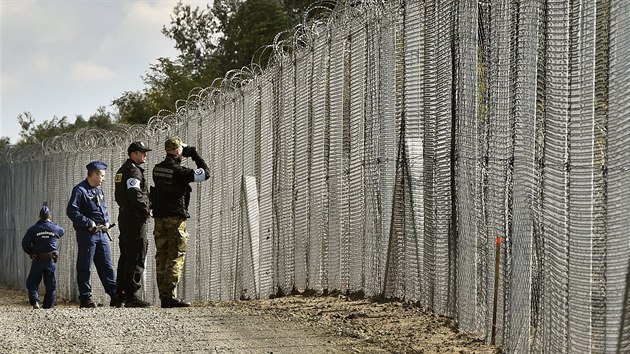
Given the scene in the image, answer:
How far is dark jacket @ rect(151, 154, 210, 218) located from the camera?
1195 cm

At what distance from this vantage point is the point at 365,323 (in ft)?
28.9

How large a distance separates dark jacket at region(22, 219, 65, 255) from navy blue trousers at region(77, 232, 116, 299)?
2287 mm

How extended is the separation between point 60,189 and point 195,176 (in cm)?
1121

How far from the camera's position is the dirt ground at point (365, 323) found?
25.8ft

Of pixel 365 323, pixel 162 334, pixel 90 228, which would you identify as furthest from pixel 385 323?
pixel 90 228

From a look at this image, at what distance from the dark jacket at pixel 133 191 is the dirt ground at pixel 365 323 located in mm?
1865

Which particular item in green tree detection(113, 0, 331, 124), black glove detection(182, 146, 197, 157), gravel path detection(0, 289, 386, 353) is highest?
green tree detection(113, 0, 331, 124)

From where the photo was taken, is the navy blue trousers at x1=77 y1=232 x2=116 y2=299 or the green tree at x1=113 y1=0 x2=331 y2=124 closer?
the navy blue trousers at x1=77 y1=232 x2=116 y2=299

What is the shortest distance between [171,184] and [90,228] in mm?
1917

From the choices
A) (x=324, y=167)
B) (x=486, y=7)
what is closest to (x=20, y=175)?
(x=324, y=167)

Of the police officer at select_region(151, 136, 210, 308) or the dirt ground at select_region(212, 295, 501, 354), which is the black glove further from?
the dirt ground at select_region(212, 295, 501, 354)

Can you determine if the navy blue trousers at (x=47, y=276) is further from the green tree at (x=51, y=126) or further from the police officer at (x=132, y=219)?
the green tree at (x=51, y=126)

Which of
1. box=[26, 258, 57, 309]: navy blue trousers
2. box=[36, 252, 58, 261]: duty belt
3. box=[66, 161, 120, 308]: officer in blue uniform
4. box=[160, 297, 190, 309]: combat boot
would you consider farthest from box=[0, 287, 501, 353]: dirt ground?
box=[36, 252, 58, 261]: duty belt

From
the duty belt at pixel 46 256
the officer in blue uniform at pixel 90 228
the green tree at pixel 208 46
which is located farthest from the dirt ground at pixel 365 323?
the green tree at pixel 208 46
